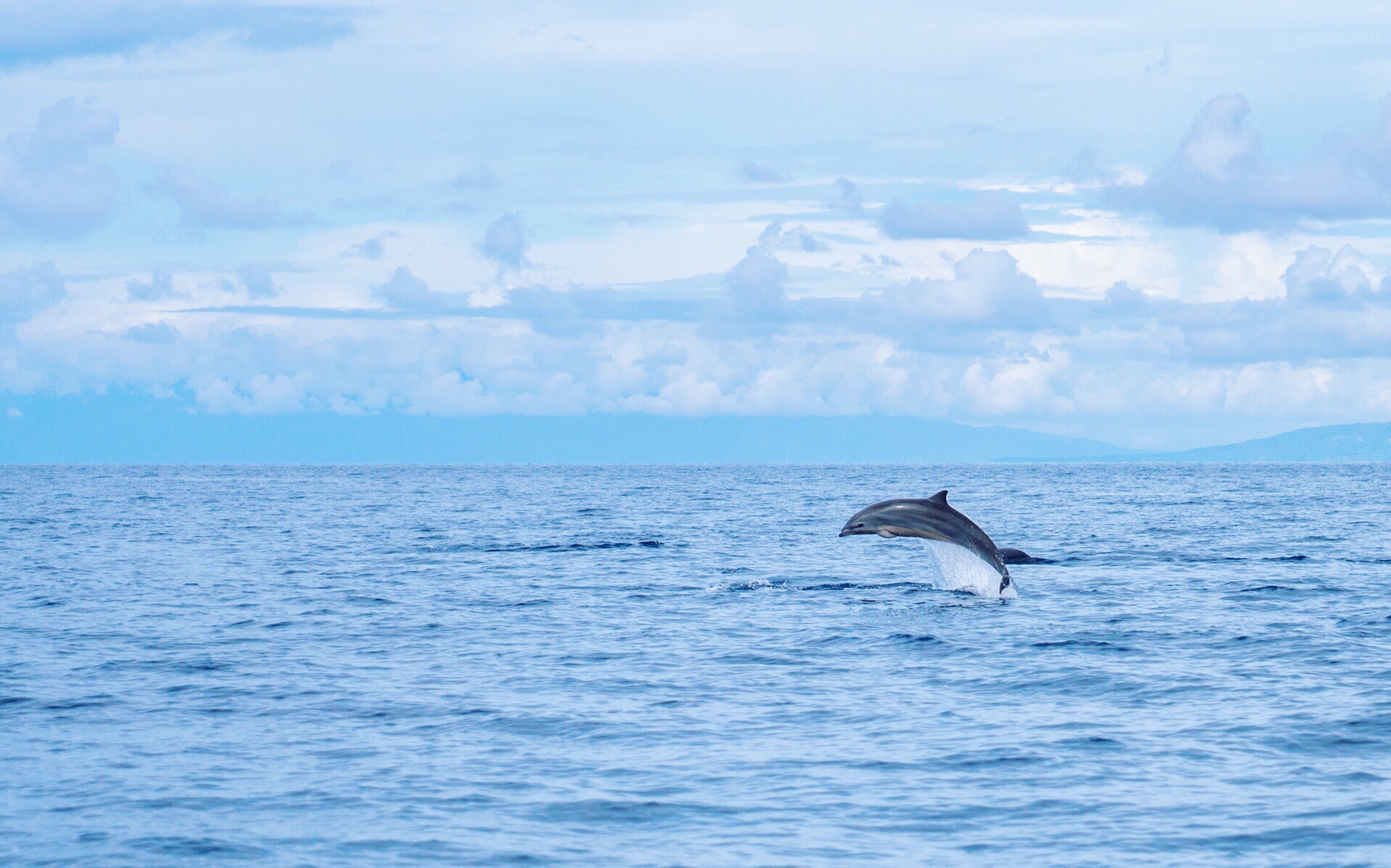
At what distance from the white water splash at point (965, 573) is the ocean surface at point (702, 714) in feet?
0.37

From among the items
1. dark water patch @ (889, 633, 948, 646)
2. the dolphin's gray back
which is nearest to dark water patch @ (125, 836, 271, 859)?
dark water patch @ (889, 633, 948, 646)

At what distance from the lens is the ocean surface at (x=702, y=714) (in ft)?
42.2

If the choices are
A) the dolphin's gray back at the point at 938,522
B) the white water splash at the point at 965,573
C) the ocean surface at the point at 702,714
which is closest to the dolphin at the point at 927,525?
the dolphin's gray back at the point at 938,522

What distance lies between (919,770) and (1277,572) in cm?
2376

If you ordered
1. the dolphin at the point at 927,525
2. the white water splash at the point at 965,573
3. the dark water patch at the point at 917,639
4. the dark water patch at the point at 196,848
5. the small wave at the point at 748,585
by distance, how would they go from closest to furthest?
the dark water patch at the point at 196,848, the dark water patch at the point at 917,639, the dolphin at the point at 927,525, the white water splash at the point at 965,573, the small wave at the point at 748,585

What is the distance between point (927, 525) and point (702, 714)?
1100 cm

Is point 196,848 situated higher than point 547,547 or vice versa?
point 547,547

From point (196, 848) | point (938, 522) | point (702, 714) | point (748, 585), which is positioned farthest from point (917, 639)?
point (196, 848)

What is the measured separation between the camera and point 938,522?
92.1 feet

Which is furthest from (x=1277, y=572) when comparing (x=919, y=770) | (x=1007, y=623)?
(x=919, y=770)

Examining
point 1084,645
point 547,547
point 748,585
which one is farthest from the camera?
point 547,547

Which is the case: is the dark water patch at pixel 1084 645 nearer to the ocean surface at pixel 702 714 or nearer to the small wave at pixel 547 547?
the ocean surface at pixel 702 714

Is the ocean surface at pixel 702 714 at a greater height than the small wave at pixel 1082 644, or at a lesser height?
lesser

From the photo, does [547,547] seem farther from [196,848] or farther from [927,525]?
[196,848]
